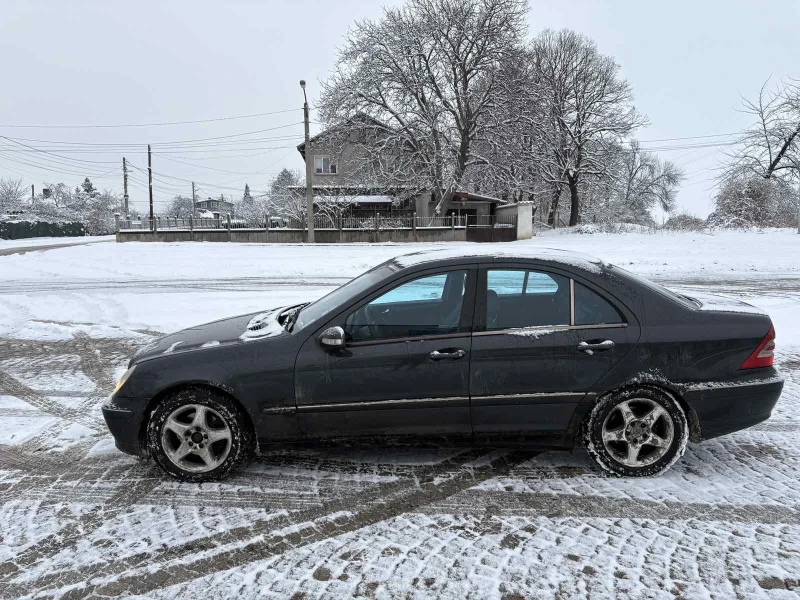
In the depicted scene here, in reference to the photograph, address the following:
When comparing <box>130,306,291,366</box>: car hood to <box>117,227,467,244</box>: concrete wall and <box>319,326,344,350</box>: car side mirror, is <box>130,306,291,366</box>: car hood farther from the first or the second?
<box>117,227,467,244</box>: concrete wall

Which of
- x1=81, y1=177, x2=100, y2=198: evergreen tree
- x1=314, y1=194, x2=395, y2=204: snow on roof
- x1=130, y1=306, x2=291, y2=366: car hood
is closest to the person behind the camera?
x1=130, y1=306, x2=291, y2=366: car hood

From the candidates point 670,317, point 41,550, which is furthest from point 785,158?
point 41,550

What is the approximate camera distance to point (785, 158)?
109 feet

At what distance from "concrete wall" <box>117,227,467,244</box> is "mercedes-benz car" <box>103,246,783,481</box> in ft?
86.7

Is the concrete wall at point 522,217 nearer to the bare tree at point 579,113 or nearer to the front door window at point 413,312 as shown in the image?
the bare tree at point 579,113

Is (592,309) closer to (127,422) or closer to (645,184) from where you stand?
(127,422)

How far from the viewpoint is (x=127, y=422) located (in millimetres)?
3576

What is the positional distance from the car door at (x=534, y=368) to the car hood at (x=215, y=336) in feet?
4.48

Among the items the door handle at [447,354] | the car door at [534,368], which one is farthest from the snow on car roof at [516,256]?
the door handle at [447,354]

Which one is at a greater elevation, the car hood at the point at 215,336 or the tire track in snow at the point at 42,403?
the car hood at the point at 215,336

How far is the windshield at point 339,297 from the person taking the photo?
3.73 meters

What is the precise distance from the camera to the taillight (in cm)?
362

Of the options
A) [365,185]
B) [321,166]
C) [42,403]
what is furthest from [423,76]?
[42,403]

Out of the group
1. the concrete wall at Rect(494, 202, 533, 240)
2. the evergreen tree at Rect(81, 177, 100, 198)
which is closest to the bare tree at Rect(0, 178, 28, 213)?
the evergreen tree at Rect(81, 177, 100, 198)
